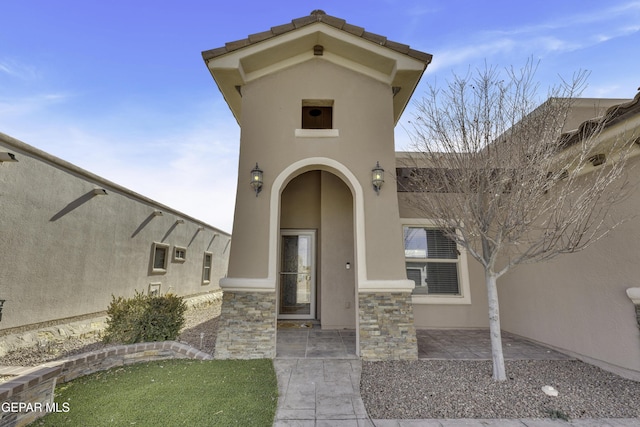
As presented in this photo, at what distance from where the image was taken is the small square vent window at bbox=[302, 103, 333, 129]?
29.1ft

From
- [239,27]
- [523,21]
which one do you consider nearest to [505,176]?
[523,21]

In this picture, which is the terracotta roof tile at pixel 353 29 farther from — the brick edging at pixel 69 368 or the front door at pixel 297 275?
the brick edging at pixel 69 368

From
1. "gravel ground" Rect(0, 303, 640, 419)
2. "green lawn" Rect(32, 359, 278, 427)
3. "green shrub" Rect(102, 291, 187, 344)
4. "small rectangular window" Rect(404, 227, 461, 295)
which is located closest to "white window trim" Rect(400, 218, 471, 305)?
"small rectangular window" Rect(404, 227, 461, 295)

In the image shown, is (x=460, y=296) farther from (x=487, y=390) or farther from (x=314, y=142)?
(x=314, y=142)

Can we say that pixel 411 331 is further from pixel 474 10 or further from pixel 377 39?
pixel 474 10

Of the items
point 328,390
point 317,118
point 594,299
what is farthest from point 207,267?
point 594,299

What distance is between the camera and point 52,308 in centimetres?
736

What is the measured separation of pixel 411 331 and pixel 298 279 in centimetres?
443

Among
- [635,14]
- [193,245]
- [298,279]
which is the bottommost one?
[298,279]

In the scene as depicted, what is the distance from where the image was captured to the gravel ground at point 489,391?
3.91 meters

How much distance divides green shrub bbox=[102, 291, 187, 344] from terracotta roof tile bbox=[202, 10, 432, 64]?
19.8 feet

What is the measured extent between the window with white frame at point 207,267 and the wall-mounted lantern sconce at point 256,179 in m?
12.0

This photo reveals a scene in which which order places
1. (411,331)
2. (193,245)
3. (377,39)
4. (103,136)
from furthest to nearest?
(193,245)
(103,136)
(377,39)
(411,331)

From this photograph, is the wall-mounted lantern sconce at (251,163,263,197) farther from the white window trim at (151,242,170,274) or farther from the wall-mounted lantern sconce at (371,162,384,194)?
the white window trim at (151,242,170,274)
